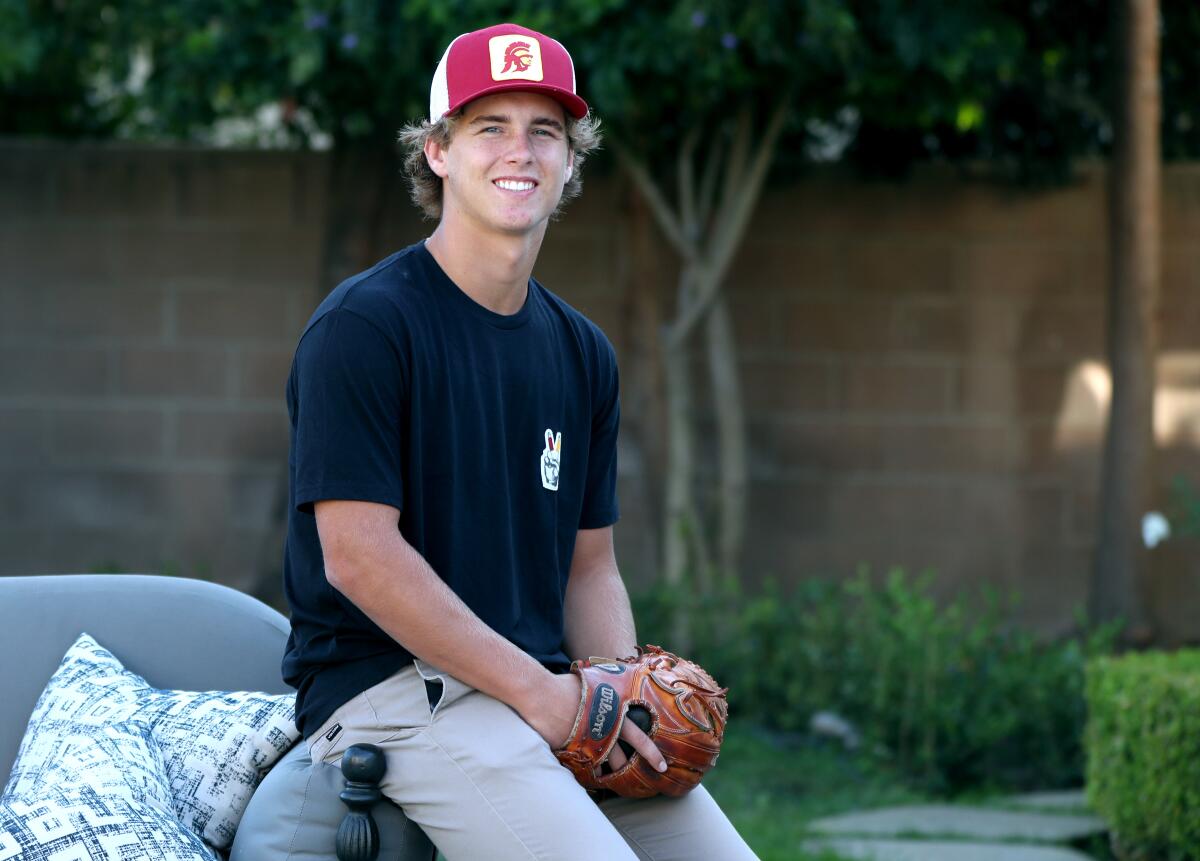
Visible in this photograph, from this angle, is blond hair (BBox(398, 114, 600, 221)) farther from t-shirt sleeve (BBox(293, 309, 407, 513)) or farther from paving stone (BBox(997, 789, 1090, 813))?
paving stone (BBox(997, 789, 1090, 813))

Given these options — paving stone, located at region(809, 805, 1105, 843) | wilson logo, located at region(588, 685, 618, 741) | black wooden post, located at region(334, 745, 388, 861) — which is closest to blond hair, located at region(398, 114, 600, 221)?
wilson logo, located at region(588, 685, 618, 741)

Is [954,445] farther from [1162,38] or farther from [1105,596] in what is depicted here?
[1162,38]

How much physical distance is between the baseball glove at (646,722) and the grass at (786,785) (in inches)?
89.4

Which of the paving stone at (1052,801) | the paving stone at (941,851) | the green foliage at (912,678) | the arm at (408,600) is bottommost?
the paving stone at (1052,801)

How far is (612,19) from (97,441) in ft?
11.8

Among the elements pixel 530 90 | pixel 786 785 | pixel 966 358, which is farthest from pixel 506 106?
pixel 966 358

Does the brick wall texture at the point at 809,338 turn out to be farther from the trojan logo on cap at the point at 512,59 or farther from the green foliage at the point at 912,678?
the trojan logo on cap at the point at 512,59

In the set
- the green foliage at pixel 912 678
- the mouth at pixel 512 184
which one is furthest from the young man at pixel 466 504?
the green foliage at pixel 912 678

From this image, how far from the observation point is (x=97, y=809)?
8.77 feet

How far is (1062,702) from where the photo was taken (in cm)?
584

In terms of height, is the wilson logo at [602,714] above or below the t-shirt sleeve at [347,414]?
below

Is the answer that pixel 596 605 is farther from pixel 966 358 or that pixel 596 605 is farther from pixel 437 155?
pixel 966 358

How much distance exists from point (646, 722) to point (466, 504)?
1.59 ft

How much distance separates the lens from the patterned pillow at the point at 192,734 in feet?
9.45
